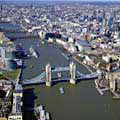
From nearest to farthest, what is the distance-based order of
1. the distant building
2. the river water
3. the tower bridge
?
1. the distant building
2. the river water
3. the tower bridge

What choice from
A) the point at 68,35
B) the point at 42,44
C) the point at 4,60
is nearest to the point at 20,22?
the point at 68,35

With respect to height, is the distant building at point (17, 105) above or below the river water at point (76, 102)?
above

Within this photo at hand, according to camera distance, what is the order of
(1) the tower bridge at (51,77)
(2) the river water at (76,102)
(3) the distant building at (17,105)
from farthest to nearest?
1. (1) the tower bridge at (51,77)
2. (2) the river water at (76,102)
3. (3) the distant building at (17,105)

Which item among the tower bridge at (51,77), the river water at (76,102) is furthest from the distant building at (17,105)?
the tower bridge at (51,77)

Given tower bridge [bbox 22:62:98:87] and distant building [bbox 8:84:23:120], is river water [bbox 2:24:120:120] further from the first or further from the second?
distant building [bbox 8:84:23:120]

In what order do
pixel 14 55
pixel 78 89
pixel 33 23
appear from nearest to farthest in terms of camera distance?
pixel 78 89 < pixel 14 55 < pixel 33 23

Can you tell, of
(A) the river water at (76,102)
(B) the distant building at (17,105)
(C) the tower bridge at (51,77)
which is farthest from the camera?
(C) the tower bridge at (51,77)

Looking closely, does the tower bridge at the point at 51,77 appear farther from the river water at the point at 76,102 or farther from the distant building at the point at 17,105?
the distant building at the point at 17,105

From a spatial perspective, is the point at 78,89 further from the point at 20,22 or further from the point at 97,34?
the point at 20,22

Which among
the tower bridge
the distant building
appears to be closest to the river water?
the tower bridge

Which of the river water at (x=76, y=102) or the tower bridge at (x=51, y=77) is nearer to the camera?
the river water at (x=76, y=102)

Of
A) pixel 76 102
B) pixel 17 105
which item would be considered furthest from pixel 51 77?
pixel 17 105
